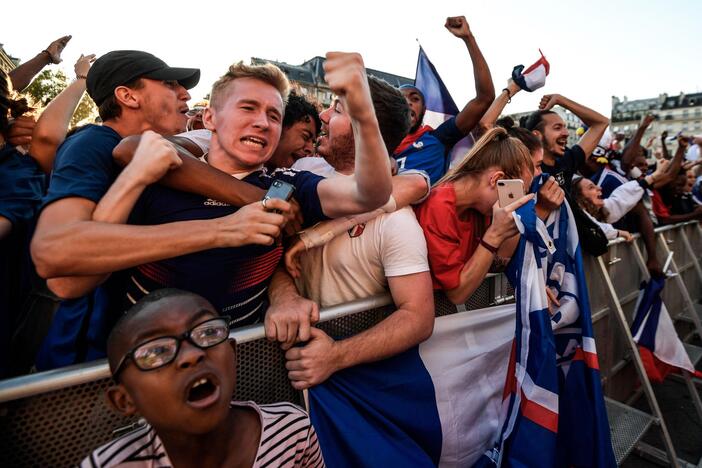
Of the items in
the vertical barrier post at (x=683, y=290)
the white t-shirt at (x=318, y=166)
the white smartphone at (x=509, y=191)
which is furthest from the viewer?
the vertical barrier post at (x=683, y=290)

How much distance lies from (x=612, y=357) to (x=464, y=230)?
336cm

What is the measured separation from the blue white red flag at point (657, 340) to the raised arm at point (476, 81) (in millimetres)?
2885

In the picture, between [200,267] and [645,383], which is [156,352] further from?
[645,383]

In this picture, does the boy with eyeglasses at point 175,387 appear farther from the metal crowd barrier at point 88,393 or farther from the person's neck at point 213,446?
the metal crowd barrier at point 88,393

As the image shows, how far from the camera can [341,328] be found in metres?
1.88

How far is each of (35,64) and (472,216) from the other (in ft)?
13.2

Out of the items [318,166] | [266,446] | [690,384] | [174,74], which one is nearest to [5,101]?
[174,74]

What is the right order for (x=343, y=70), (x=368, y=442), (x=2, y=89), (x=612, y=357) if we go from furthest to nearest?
(x=612, y=357)
(x=2, y=89)
(x=368, y=442)
(x=343, y=70)

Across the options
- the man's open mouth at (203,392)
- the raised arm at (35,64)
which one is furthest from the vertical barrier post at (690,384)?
the raised arm at (35,64)

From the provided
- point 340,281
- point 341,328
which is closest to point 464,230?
point 340,281

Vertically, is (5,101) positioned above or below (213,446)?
above

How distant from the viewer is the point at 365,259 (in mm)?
1967

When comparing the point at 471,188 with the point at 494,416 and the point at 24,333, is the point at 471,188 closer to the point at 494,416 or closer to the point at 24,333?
the point at 494,416

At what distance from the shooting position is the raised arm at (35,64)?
3.24m
